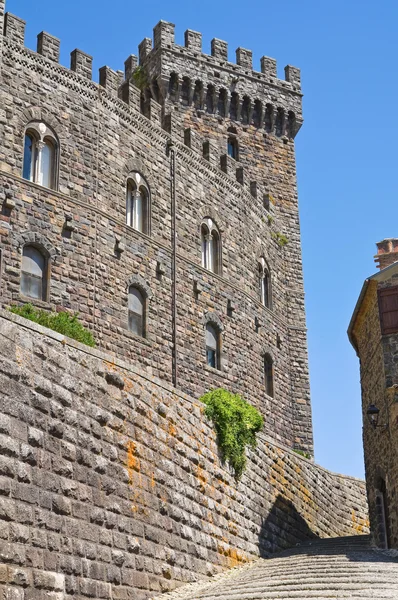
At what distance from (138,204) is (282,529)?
917cm

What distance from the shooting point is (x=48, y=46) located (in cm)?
2364

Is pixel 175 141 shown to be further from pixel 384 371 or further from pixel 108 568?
pixel 108 568

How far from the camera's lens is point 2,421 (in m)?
12.0

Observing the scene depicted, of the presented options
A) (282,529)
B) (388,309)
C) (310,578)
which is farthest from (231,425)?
(310,578)

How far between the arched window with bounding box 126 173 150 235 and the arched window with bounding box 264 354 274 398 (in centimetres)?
671

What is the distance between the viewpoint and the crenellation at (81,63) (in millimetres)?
24344

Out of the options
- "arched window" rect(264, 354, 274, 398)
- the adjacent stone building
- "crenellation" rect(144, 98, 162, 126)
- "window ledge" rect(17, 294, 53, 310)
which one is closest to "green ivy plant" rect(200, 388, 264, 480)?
the adjacent stone building

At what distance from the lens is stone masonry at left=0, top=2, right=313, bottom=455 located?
22.2 m

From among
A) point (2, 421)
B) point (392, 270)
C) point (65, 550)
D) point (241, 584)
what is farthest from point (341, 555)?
point (2, 421)

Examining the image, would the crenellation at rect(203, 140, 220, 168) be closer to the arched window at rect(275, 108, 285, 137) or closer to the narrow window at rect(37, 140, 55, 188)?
the narrow window at rect(37, 140, 55, 188)

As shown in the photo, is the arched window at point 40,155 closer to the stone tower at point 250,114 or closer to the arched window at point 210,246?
the arched window at point 210,246

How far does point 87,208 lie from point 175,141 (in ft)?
16.9

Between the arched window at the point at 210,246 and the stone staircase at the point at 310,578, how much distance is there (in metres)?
10.0

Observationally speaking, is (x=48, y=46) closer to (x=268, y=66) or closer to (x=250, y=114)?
(x=250, y=114)
